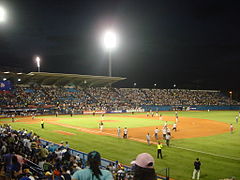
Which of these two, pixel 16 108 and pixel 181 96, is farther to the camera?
pixel 181 96

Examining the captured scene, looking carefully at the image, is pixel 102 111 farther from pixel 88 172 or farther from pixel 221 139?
pixel 88 172

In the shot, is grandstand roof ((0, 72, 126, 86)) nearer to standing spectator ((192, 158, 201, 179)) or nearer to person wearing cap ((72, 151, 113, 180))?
standing spectator ((192, 158, 201, 179))

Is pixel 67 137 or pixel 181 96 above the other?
pixel 181 96

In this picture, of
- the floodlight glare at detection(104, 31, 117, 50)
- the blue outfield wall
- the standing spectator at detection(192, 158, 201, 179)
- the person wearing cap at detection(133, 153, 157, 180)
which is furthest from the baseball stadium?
the floodlight glare at detection(104, 31, 117, 50)

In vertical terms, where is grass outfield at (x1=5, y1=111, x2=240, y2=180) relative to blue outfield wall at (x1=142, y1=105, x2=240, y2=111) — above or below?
below

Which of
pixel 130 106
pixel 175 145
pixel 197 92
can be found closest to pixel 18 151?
pixel 175 145

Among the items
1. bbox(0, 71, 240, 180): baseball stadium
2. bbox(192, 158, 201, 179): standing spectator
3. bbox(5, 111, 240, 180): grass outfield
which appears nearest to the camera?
bbox(192, 158, 201, 179): standing spectator

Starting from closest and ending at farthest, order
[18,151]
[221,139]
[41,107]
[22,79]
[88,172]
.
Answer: [88,172]
[18,151]
[221,139]
[41,107]
[22,79]

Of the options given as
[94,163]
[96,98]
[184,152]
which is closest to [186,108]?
[96,98]

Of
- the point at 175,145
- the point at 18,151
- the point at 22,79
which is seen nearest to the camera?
the point at 18,151

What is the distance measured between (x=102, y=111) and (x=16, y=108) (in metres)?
22.1

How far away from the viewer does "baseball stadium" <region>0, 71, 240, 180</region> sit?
13.7m

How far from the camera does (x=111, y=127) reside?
35.3 metres

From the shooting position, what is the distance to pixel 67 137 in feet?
86.5
